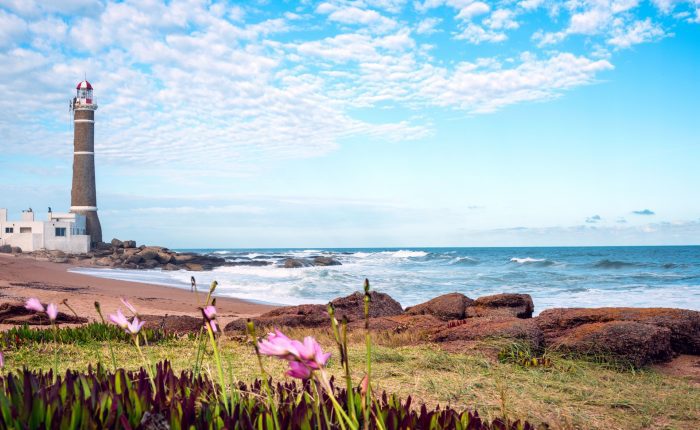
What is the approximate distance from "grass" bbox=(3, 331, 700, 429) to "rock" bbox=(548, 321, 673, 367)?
0.26 meters

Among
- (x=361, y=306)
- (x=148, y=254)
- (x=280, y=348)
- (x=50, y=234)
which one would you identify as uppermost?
(x=50, y=234)

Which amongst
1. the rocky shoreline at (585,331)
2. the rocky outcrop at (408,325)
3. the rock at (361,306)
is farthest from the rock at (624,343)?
the rock at (361,306)

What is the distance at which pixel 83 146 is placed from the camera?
5478 centimetres

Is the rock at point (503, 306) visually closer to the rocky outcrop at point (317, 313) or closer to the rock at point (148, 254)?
the rocky outcrop at point (317, 313)

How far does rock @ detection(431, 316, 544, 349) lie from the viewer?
810 cm

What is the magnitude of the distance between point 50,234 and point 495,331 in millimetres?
54779

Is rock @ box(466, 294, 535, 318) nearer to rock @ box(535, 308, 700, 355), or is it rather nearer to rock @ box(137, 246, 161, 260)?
rock @ box(535, 308, 700, 355)

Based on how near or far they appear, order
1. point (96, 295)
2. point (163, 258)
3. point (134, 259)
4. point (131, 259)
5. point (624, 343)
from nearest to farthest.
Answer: point (624, 343), point (96, 295), point (131, 259), point (134, 259), point (163, 258)

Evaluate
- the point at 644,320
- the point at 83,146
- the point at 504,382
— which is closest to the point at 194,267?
the point at 83,146

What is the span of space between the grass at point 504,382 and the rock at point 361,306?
4822mm

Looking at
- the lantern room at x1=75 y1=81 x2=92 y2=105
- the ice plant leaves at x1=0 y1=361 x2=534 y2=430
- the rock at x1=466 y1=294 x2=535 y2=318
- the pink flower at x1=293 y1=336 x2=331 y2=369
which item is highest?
the lantern room at x1=75 y1=81 x2=92 y2=105

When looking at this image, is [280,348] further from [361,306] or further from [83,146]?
[83,146]

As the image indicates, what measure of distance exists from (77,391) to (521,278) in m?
38.9

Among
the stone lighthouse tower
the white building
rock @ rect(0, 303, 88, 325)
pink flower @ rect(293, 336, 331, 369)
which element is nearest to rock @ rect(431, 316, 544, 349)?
pink flower @ rect(293, 336, 331, 369)
